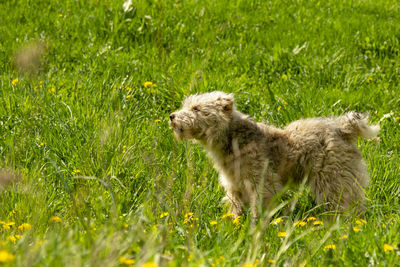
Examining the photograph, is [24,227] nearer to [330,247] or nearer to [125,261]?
[125,261]

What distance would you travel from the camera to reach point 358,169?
4531 millimetres

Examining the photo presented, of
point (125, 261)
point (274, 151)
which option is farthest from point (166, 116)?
point (125, 261)

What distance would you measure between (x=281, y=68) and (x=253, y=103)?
1.26m

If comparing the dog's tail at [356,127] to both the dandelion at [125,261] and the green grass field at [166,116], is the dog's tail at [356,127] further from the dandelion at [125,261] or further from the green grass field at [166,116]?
the dandelion at [125,261]

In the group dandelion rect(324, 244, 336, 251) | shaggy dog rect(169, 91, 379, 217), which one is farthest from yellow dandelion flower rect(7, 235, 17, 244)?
shaggy dog rect(169, 91, 379, 217)

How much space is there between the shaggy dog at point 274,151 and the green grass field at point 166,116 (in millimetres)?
198

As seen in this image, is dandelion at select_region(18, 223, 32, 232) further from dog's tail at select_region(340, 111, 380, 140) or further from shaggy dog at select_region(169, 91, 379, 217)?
dog's tail at select_region(340, 111, 380, 140)

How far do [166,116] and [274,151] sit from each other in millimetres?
1739

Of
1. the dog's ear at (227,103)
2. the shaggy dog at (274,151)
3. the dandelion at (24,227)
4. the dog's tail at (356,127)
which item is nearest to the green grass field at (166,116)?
the dandelion at (24,227)

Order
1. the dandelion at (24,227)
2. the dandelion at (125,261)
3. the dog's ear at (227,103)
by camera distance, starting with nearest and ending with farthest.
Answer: the dandelion at (125,261), the dandelion at (24,227), the dog's ear at (227,103)

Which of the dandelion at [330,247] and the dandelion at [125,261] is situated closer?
the dandelion at [125,261]

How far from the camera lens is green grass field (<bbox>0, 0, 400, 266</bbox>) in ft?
9.48

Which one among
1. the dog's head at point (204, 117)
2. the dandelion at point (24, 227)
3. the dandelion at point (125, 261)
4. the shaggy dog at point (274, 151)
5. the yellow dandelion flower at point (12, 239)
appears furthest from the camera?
the dog's head at point (204, 117)

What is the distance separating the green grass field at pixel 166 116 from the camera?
289 centimetres
